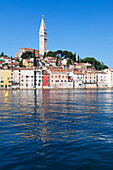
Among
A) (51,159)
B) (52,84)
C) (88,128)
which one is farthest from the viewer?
(52,84)

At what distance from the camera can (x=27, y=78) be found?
409 ft

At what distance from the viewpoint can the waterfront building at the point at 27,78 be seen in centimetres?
12481

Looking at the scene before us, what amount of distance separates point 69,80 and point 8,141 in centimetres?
12416

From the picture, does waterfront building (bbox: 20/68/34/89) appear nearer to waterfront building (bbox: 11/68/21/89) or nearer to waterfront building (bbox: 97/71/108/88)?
waterfront building (bbox: 11/68/21/89)

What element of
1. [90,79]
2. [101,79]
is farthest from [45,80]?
[101,79]

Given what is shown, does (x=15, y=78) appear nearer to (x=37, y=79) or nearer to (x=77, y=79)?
(x=37, y=79)

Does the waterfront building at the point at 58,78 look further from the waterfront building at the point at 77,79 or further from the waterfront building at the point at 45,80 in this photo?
the waterfront building at the point at 77,79

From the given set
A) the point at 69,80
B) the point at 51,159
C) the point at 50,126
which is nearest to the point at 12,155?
the point at 51,159

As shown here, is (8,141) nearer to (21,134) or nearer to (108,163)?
(21,134)

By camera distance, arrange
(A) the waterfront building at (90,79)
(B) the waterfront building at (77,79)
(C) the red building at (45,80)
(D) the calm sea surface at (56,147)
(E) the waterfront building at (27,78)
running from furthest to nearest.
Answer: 1. (A) the waterfront building at (90,79)
2. (B) the waterfront building at (77,79)
3. (C) the red building at (45,80)
4. (E) the waterfront building at (27,78)
5. (D) the calm sea surface at (56,147)

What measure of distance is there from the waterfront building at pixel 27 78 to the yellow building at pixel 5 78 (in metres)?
7.36

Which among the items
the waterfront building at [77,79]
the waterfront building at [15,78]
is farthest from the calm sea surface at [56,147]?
the waterfront building at [77,79]

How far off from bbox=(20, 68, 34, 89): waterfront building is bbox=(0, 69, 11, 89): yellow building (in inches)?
290

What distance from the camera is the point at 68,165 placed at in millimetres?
8539
